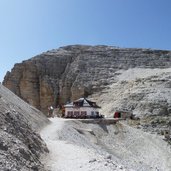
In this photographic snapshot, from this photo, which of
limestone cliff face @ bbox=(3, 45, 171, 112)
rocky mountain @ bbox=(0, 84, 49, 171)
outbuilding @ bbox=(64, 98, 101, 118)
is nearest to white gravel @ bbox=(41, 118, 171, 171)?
Answer: rocky mountain @ bbox=(0, 84, 49, 171)

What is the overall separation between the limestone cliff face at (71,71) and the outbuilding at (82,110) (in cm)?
1892

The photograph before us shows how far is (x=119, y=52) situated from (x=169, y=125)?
162ft

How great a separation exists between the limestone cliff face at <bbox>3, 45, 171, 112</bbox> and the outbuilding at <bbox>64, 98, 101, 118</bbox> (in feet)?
62.1

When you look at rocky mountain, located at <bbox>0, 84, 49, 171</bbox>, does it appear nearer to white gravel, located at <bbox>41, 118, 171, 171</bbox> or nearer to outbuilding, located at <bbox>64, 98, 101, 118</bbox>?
white gravel, located at <bbox>41, 118, 171, 171</bbox>

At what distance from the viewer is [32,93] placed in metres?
99.8

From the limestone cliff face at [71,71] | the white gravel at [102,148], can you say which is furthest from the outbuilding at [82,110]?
the limestone cliff face at [71,71]

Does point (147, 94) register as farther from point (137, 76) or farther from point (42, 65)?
point (42, 65)

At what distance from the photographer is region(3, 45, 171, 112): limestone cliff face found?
3800 inches

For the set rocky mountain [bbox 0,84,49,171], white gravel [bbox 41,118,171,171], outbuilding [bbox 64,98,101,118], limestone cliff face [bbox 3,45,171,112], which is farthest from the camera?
limestone cliff face [bbox 3,45,171,112]

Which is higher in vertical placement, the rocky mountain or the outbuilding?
the outbuilding

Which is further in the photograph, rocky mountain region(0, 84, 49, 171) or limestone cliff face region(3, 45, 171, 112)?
limestone cliff face region(3, 45, 171, 112)

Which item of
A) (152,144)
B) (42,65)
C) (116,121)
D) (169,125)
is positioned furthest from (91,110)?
(42,65)

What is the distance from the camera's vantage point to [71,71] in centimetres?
10294

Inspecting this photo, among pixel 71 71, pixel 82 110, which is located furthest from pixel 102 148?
pixel 71 71
